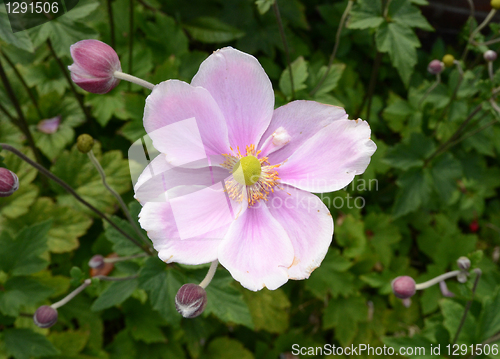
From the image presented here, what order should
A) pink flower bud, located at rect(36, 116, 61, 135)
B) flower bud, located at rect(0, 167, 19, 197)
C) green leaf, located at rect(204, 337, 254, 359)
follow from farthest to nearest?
green leaf, located at rect(204, 337, 254, 359), pink flower bud, located at rect(36, 116, 61, 135), flower bud, located at rect(0, 167, 19, 197)

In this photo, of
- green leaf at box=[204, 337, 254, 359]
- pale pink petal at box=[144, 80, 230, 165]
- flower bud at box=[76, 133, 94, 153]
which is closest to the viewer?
pale pink petal at box=[144, 80, 230, 165]

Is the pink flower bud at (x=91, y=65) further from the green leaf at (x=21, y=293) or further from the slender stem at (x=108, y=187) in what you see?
the green leaf at (x=21, y=293)

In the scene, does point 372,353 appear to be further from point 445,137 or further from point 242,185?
point 242,185

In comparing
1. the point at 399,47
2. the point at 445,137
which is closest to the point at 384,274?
the point at 445,137

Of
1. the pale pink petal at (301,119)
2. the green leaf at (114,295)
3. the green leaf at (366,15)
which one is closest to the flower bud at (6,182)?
the green leaf at (114,295)

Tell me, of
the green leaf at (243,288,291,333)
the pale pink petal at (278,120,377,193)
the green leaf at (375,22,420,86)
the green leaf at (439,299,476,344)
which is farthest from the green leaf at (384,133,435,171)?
the pale pink petal at (278,120,377,193)

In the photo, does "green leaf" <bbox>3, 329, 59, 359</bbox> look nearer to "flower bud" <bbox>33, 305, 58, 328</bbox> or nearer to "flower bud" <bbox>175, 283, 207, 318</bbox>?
"flower bud" <bbox>33, 305, 58, 328</bbox>

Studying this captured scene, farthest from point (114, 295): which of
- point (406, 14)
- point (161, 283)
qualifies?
point (406, 14)
